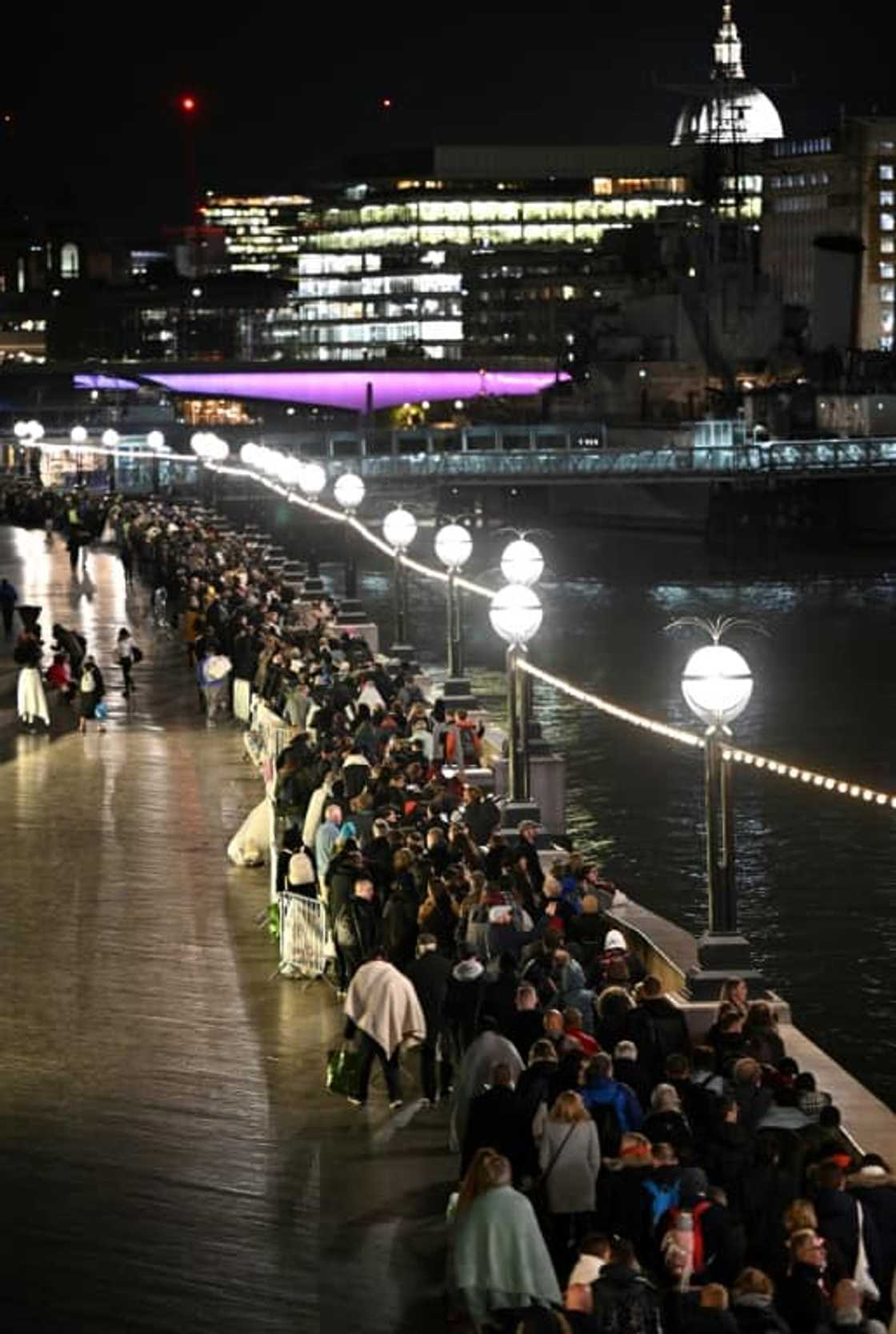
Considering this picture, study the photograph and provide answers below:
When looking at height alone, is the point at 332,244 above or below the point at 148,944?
above

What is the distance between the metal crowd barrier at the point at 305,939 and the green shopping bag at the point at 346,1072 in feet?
6.67

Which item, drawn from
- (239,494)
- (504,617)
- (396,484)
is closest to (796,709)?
(504,617)

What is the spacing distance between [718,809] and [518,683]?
552 centimetres

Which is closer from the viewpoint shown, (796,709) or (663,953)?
(663,953)

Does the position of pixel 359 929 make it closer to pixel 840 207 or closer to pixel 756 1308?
pixel 756 1308

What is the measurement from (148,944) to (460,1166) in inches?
189

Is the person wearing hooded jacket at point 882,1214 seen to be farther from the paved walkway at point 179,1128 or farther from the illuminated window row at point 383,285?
the illuminated window row at point 383,285

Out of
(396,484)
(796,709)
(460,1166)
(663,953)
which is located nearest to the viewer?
(460,1166)

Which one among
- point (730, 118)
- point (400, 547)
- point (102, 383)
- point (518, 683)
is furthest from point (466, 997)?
point (730, 118)

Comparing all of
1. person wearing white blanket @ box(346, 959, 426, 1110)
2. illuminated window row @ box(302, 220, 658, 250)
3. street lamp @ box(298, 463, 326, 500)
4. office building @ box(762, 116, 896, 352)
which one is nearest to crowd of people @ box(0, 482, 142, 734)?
street lamp @ box(298, 463, 326, 500)

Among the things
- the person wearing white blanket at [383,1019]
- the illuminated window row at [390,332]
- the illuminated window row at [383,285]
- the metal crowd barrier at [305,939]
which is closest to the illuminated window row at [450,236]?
the illuminated window row at [383,285]

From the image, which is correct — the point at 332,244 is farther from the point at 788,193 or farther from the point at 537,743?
the point at 537,743

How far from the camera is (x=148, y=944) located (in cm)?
1459

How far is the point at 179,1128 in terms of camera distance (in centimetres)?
1101
